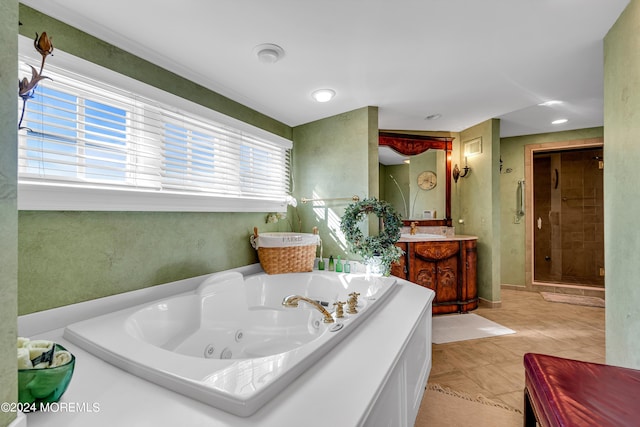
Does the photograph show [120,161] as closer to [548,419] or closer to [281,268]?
[281,268]

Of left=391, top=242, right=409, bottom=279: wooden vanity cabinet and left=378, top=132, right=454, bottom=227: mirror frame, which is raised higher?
left=378, top=132, right=454, bottom=227: mirror frame

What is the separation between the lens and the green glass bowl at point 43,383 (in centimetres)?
75

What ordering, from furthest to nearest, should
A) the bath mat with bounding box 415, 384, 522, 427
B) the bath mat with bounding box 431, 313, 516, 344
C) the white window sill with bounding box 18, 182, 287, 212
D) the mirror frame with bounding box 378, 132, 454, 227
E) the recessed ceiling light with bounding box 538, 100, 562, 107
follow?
the mirror frame with bounding box 378, 132, 454, 227
the recessed ceiling light with bounding box 538, 100, 562, 107
the bath mat with bounding box 431, 313, 516, 344
the bath mat with bounding box 415, 384, 522, 427
the white window sill with bounding box 18, 182, 287, 212

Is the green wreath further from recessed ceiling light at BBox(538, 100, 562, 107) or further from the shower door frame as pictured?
the shower door frame

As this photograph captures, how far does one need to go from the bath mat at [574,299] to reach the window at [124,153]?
4.15 meters

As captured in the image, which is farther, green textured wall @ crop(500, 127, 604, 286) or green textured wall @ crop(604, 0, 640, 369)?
green textured wall @ crop(500, 127, 604, 286)

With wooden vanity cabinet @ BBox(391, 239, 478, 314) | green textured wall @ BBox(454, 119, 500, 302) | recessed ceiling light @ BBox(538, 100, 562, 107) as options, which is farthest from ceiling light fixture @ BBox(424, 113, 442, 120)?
wooden vanity cabinet @ BBox(391, 239, 478, 314)

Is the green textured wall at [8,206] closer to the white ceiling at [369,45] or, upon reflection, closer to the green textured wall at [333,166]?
the white ceiling at [369,45]

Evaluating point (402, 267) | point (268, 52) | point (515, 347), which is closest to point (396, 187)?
point (402, 267)

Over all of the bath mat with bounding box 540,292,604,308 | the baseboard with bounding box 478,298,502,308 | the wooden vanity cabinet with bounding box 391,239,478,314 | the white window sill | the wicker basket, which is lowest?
the bath mat with bounding box 540,292,604,308

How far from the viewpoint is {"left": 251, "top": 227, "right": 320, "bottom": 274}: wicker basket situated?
7.77 feet

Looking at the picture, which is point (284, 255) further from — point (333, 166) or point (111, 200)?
point (111, 200)

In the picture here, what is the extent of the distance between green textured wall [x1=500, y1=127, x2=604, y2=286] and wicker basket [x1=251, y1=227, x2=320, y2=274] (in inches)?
132

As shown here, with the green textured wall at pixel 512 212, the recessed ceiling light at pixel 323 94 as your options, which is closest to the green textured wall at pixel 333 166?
the recessed ceiling light at pixel 323 94
